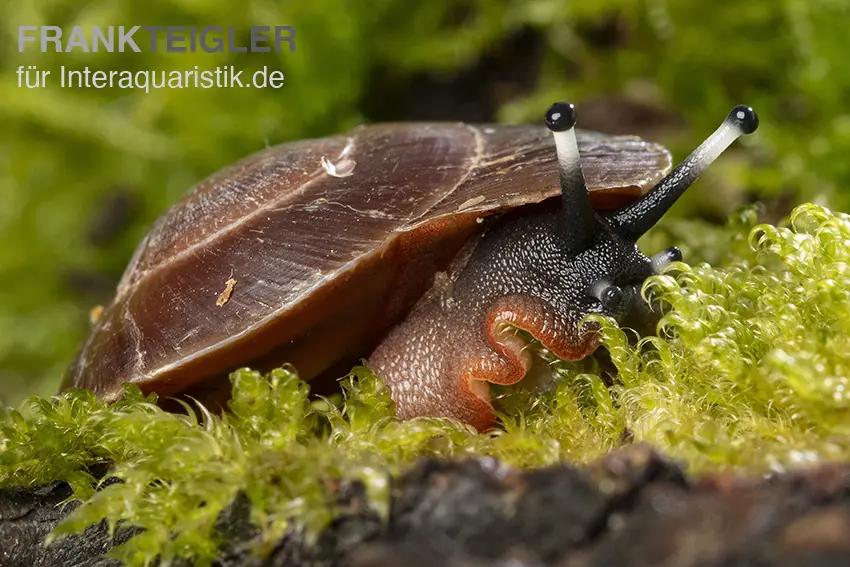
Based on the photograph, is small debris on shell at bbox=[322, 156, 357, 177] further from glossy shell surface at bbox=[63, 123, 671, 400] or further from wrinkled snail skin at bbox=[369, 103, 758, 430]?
wrinkled snail skin at bbox=[369, 103, 758, 430]

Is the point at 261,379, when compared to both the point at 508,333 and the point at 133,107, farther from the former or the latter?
the point at 133,107

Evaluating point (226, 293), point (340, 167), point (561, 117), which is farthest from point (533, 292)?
point (226, 293)

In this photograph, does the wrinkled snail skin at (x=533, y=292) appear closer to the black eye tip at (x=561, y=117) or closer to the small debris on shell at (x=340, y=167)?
the black eye tip at (x=561, y=117)

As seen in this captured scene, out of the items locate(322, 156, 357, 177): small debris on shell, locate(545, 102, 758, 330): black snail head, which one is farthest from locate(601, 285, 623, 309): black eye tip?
locate(322, 156, 357, 177): small debris on shell

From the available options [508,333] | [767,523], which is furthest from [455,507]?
[508,333]

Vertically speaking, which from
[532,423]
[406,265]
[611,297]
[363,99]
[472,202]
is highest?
[363,99]

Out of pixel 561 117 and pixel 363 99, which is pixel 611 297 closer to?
pixel 561 117

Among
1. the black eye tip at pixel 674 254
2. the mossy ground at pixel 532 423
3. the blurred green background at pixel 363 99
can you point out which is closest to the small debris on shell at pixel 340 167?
the mossy ground at pixel 532 423
